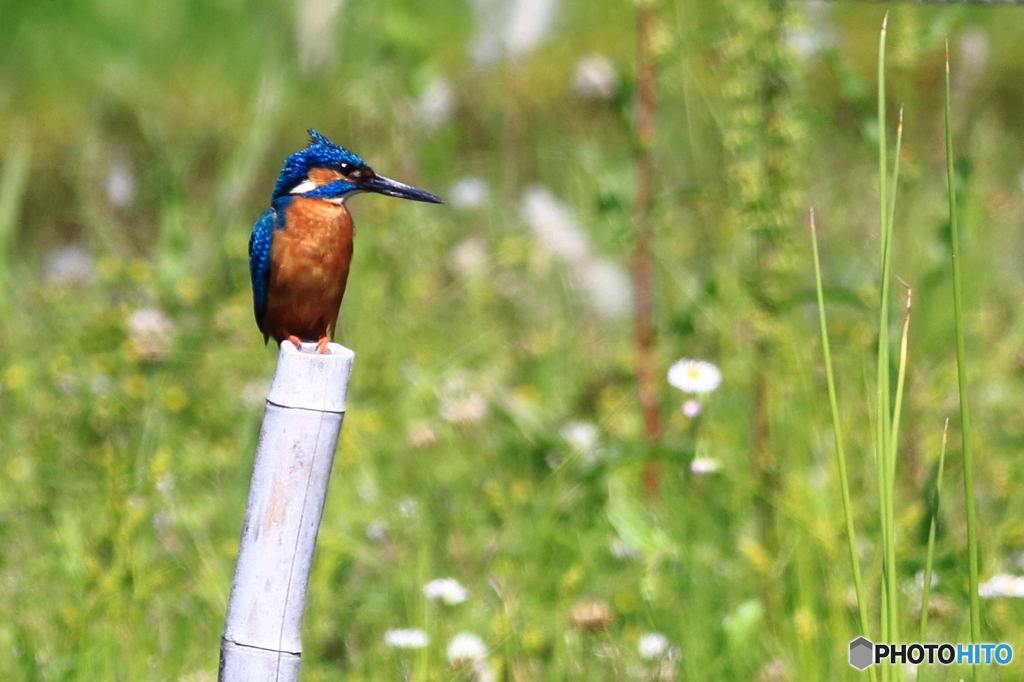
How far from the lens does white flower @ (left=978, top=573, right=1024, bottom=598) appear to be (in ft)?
7.61

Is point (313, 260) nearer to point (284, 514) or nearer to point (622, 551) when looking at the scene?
point (284, 514)

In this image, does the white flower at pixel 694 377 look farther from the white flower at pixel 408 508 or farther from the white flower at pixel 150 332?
the white flower at pixel 150 332

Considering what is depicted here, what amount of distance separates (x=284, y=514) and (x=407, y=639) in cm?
81

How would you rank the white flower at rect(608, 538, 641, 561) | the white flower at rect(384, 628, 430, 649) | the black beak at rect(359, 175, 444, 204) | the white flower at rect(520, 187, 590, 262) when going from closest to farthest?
the black beak at rect(359, 175, 444, 204) < the white flower at rect(384, 628, 430, 649) < the white flower at rect(608, 538, 641, 561) < the white flower at rect(520, 187, 590, 262)

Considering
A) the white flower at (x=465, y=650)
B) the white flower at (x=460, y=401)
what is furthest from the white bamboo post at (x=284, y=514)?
the white flower at (x=460, y=401)

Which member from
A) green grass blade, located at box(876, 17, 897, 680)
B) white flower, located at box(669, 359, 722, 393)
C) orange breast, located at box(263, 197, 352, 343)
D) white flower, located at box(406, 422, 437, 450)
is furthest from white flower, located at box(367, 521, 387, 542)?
→ green grass blade, located at box(876, 17, 897, 680)

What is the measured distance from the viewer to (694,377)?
8.70 feet

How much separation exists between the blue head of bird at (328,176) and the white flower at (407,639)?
82 centimetres

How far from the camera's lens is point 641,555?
2.79 m

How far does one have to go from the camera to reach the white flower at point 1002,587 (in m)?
2.32

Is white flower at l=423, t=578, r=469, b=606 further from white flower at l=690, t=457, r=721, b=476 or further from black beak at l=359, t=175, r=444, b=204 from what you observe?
black beak at l=359, t=175, r=444, b=204

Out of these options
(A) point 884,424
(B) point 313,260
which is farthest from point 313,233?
(A) point 884,424

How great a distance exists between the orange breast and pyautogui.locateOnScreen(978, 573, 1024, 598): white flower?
1300mm

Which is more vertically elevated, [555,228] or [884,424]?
[555,228]
